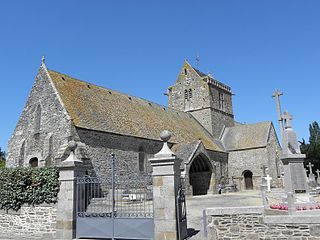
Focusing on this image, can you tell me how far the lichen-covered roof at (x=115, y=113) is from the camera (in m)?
19.8

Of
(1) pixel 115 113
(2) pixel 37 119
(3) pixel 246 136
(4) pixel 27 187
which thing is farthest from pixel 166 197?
(3) pixel 246 136

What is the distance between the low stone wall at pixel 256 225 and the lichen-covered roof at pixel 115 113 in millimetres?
12248

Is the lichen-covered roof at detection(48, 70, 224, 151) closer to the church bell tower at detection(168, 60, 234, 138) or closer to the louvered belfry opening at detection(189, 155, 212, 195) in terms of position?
the louvered belfry opening at detection(189, 155, 212, 195)

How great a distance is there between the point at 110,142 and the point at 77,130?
9.09ft

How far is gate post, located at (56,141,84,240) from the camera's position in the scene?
8.91 metres

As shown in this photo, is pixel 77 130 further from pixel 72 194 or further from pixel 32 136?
pixel 72 194

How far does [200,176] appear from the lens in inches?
1125

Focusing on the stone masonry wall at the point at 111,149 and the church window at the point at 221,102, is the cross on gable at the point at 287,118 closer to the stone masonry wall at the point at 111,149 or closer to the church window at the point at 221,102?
the stone masonry wall at the point at 111,149

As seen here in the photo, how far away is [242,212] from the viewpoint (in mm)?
7477

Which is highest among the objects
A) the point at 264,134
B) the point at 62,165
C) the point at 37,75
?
the point at 37,75

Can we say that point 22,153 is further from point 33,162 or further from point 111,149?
point 111,149

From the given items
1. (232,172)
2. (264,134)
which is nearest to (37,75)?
(232,172)

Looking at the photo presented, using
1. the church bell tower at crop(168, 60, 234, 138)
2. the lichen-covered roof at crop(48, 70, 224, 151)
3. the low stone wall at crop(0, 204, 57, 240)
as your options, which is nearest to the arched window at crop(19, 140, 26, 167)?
the lichen-covered roof at crop(48, 70, 224, 151)

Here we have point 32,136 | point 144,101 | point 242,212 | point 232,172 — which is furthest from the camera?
point 232,172
